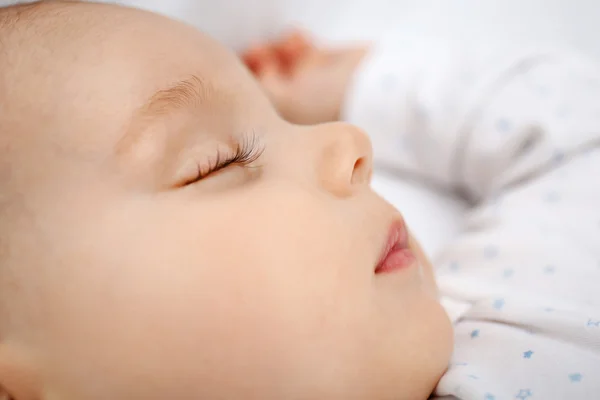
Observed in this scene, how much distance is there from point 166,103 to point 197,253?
14cm

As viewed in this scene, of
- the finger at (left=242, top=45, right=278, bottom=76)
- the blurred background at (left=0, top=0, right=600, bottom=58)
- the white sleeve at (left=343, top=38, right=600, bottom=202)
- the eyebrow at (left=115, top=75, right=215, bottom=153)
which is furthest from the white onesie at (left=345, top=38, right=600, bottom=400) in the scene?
the eyebrow at (left=115, top=75, right=215, bottom=153)

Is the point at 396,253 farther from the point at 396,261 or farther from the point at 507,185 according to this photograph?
the point at 507,185

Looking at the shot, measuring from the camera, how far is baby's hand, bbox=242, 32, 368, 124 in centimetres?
119

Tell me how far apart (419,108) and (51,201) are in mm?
708

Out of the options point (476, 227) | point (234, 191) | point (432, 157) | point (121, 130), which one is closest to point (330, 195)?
point (234, 191)

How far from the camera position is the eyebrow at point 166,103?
0.53 m

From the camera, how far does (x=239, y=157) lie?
1.93 ft

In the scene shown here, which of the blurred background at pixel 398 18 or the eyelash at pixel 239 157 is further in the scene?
the blurred background at pixel 398 18

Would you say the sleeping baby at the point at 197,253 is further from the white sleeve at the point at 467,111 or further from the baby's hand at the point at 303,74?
the baby's hand at the point at 303,74

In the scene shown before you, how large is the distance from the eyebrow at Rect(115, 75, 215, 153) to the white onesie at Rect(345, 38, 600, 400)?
375 millimetres

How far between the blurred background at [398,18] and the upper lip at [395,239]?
2.30 feet

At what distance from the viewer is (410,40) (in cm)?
118

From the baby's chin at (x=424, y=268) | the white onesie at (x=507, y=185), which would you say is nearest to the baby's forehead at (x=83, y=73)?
the baby's chin at (x=424, y=268)

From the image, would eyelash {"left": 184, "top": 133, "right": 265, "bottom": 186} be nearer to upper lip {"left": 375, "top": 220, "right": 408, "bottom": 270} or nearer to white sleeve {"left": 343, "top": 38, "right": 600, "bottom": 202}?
upper lip {"left": 375, "top": 220, "right": 408, "bottom": 270}
